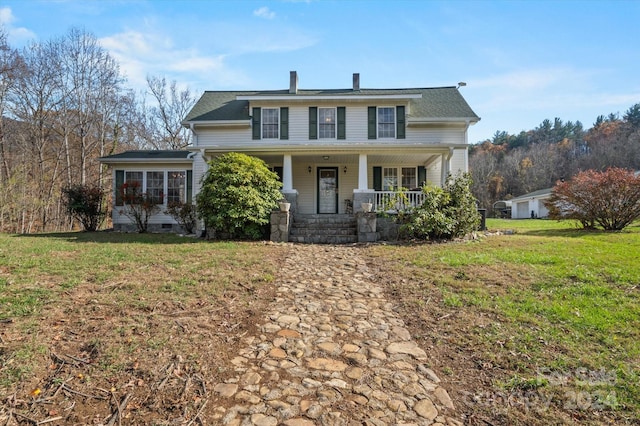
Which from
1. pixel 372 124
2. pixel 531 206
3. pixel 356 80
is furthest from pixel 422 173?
pixel 531 206

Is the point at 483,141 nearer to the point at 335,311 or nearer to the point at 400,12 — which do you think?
the point at 400,12

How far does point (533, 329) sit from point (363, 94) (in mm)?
11549

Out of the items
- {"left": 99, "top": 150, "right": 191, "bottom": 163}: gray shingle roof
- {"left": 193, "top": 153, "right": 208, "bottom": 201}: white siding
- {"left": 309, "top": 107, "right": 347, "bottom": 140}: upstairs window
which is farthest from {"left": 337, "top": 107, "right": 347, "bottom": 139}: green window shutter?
{"left": 99, "top": 150, "right": 191, "bottom": 163}: gray shingle roof

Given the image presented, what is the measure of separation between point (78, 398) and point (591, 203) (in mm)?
13707

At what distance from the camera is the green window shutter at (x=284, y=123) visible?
13164 mm

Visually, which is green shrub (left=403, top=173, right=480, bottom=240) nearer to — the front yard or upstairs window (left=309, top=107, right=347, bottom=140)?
the front yard

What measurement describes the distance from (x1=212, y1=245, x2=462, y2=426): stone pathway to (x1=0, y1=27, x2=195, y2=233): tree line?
1666 cm

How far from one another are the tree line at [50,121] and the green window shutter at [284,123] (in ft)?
36.2

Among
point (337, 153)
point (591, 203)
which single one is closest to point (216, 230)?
point (337, 153)

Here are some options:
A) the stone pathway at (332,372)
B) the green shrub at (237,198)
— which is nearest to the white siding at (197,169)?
the green shrub at (237,198)

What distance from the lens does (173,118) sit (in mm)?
25266

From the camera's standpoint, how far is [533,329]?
339 cm

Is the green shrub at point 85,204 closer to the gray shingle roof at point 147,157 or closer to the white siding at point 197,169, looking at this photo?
the gray shingle roof at point 147,157

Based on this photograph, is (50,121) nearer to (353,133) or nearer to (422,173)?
(353,133)
